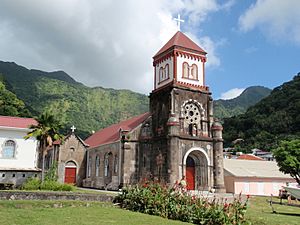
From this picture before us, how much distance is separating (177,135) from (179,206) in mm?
16795

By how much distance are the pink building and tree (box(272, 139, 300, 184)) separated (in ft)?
8.51

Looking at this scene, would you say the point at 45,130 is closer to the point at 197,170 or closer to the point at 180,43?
the point at 197,170

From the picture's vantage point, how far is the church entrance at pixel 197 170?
113 ft

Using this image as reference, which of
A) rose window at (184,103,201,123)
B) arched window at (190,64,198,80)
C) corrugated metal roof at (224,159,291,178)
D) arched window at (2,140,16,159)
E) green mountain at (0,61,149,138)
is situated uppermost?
green mountain at (0,61,149,138)

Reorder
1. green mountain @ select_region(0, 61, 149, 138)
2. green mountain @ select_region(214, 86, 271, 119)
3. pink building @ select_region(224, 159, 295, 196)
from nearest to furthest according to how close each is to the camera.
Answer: pink building @ select_region(224, 159, 295, 196) < green mountain @ select_region(0, 61, 149, 138) < green mountain @ select_region(214, 86, 271, 119)

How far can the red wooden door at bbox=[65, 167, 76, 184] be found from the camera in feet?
149

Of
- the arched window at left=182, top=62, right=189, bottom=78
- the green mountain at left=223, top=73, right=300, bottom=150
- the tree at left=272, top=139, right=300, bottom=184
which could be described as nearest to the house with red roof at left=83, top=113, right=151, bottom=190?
the arched window at left=182, top=62, right=189, bottom=78

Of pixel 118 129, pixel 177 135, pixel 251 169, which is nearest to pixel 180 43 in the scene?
pixel 177 135

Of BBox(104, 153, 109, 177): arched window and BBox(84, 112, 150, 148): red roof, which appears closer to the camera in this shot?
BBox(84, 112, 150, 148): red roof

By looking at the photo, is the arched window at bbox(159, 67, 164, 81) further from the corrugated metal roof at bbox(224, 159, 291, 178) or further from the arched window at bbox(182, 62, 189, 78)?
the corrugated metal roof at bbox(224, 159, 291, 178)

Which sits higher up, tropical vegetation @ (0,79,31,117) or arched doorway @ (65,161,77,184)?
tropical vegetation @ (0,79,31,117)

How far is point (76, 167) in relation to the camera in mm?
45906

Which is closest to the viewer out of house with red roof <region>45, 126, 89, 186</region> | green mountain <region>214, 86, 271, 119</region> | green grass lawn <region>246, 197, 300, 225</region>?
green grass lawn <region>246, 197, 300, 225</region>

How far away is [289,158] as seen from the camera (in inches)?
1513
